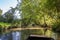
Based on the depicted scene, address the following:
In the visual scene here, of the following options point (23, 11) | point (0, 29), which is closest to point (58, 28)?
point (0, 29)

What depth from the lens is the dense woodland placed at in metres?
41.5

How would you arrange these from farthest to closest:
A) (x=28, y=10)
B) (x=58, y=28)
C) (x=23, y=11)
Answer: (x=23, y=11)
(x=28, y=10)
(x=58, y=28)

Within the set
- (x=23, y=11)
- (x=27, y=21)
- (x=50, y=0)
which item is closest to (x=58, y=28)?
(x=50, y=0)

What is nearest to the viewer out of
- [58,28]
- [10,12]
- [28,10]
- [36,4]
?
[58,28]

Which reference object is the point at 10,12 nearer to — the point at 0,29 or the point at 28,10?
the point at 28,10

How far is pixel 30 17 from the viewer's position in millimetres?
61688

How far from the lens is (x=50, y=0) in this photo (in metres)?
30.8

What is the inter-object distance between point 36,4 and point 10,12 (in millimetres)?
29394

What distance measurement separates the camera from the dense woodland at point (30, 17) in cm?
4146

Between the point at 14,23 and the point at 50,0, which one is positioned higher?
the point at 50,0

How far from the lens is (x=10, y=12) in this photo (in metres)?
76.9

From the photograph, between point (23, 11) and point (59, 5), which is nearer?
point (59, 5)

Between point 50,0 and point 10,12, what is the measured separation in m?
47.3

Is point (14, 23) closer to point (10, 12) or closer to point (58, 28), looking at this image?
point (10, 12)
